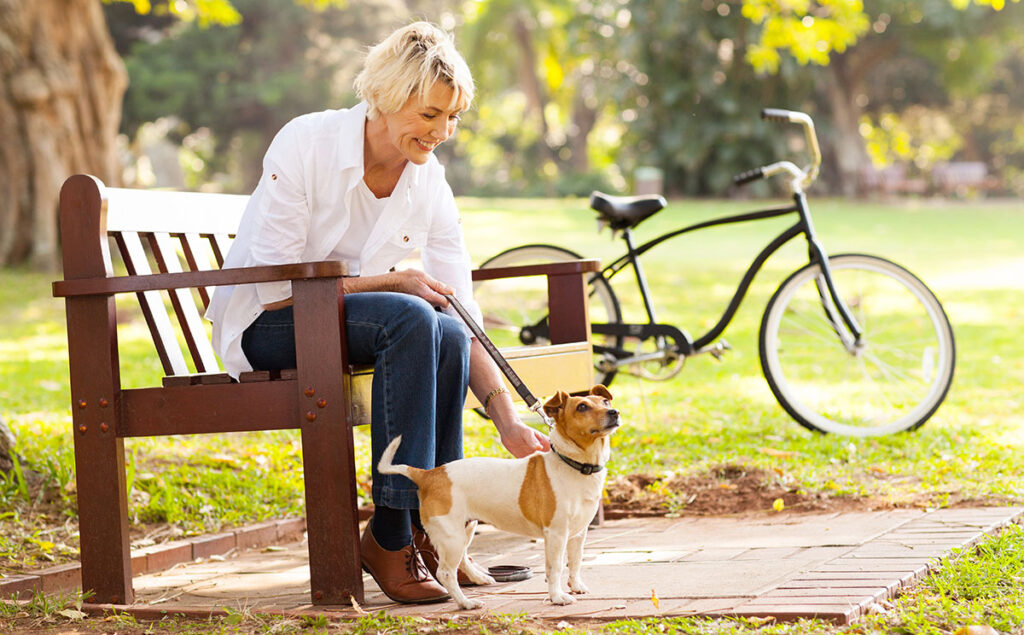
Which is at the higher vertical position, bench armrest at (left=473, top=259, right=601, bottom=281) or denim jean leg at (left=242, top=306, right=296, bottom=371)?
bench armrest at (left=473, top=259, right=601, bottom=281)

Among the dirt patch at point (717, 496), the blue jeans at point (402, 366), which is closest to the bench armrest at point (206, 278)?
the blue jeans at point (402, 366)

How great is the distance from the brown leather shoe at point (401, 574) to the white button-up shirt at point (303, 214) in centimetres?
65

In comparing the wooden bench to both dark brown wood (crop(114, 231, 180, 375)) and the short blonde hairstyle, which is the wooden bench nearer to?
dark brown wood (crop(114, 231, 180, 375))

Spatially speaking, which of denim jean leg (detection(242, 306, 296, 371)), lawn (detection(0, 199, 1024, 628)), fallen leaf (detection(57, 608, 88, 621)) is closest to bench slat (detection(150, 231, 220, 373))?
denim jean leg (detection(242, 306, 296, 371))

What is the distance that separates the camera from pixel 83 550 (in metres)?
3.27

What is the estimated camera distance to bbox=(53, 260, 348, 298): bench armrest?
303 cm

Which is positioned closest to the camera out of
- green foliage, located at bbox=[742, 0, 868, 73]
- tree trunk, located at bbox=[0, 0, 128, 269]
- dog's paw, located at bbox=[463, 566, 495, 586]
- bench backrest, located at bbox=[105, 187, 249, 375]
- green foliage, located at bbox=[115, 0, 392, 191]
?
dog's paw, located at bbox=[463, 566, 495, 586]

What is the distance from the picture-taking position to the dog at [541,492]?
9.37 feet

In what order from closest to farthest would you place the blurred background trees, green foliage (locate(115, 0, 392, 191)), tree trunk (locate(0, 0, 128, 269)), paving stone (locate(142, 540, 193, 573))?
paving stone (locate(142, 540, 193, 573)), tree trunk (locate(0, 0, 128, 269)), the blurred background trees, green foliage (locate(115, 0, 392, 191))

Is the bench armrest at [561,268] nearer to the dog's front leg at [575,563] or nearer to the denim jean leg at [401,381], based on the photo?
the denim jean leg at [401,381]

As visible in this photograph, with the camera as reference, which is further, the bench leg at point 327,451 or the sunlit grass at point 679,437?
the sunlit grass at point 679,437

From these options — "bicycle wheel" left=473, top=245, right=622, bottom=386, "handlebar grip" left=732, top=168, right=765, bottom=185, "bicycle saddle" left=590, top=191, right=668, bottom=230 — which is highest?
"handlebar grip" left=732, top=168, right=765, bottom=185

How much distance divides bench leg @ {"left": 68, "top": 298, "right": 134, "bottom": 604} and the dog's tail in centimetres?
77

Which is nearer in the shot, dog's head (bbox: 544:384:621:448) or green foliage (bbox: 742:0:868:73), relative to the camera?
dog's head (bbox: 544:384:621:448)
